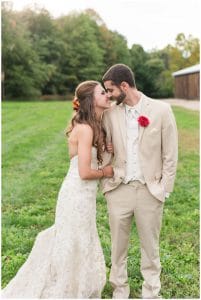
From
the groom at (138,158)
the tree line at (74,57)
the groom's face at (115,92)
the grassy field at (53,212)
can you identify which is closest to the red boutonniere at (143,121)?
the groom at (138,158)

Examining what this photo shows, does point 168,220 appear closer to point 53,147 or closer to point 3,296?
point 3,296

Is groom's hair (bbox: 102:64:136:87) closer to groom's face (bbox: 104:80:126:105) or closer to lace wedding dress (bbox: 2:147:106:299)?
groom's face (bbox: 104:80:126:105)

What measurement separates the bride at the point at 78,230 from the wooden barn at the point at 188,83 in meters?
35.4

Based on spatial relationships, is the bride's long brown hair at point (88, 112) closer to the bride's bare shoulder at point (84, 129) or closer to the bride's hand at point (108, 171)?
the bride's bare shoulder at point (84, 129)

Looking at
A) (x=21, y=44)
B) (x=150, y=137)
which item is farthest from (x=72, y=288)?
(x=21, y=44)

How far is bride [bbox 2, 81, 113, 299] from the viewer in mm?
4195

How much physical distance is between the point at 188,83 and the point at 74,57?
517 inches

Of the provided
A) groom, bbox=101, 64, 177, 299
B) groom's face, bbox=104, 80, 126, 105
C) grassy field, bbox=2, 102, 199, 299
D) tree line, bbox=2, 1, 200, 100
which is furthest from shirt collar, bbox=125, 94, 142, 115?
tree line, bbox=2, 1, 200, 100

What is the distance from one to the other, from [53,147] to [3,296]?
9.12 meters

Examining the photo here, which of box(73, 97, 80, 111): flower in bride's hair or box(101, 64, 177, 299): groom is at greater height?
box(73, 97, 80, 111): flower in bride's hair

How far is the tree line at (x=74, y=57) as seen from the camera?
151 feet

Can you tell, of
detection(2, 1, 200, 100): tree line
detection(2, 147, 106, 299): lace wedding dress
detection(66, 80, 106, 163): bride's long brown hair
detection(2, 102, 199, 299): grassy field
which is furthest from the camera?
detection(2, 1, 200, 100): tree line

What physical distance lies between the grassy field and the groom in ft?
2.38

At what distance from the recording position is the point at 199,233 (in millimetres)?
6270
